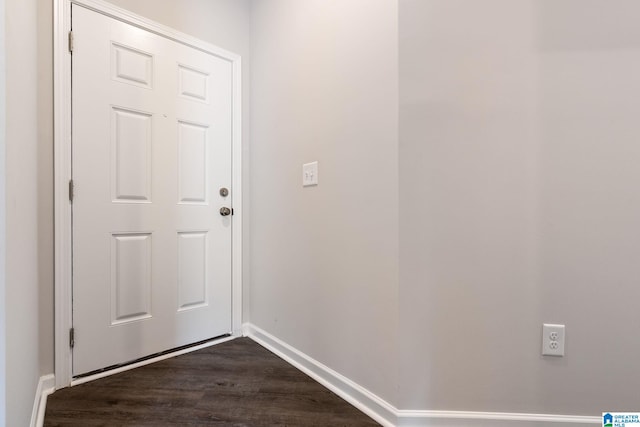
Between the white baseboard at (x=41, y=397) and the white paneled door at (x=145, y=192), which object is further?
the white paneled door at (x=145, y=192)

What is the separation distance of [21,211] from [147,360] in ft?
3.56

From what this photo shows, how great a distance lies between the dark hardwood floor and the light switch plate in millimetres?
1030

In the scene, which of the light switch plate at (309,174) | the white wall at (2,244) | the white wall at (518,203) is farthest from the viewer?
the light switch plate at (309,174)

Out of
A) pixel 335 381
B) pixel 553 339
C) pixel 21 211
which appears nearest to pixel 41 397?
Answer: pixel 21 211

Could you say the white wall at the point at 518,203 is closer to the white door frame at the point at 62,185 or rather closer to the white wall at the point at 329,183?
the white wall at the point at 329,183

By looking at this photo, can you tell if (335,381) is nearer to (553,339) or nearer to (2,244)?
(553,339)

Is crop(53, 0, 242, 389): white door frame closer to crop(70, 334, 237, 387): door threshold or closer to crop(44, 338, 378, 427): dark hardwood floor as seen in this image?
crop(70, 334, 237, 387): door threshold

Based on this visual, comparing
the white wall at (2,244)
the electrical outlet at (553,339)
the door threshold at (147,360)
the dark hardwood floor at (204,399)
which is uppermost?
the white wall at (2,244)

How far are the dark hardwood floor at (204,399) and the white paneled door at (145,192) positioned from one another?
18cm

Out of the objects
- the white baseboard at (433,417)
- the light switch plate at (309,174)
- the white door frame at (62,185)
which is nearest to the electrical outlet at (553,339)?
the white baseboard at (433,417)

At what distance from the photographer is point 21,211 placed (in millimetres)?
941

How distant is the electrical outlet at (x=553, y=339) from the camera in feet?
3.54

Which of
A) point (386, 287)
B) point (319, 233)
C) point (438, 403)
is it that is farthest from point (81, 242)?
point (438, 403)

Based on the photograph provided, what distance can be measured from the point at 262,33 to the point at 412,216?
164 centimetres
